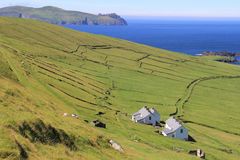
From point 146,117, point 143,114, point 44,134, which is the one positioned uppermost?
point 44,134

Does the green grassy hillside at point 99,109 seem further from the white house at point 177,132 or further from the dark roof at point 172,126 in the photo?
the dark roof at point 172,126

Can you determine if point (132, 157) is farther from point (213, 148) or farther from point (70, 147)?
point (213, 148)

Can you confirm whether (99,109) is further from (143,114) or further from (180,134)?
(180,134)

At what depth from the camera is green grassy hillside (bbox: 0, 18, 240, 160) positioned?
141ft

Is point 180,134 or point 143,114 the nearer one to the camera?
point 180,134

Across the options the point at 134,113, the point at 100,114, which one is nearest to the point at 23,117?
the point at 100,114

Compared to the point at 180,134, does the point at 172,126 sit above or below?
above

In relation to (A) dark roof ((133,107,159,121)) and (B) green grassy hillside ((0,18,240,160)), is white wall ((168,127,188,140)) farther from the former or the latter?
(A) dark roof ((133,107,159,121))

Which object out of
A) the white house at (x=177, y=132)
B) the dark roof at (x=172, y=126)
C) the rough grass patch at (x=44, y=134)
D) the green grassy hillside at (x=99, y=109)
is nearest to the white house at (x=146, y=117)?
the green grassy hillside at (x=99, y=109)

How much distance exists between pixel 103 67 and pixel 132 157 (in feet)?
455

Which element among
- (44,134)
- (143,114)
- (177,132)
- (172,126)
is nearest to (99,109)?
(143,114)

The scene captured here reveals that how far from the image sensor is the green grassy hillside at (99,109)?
42.9 m

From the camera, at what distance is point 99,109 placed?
10581 centimetres

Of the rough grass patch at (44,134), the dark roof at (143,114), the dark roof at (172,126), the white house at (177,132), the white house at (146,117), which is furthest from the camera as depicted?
the dark roof at (143,114)
